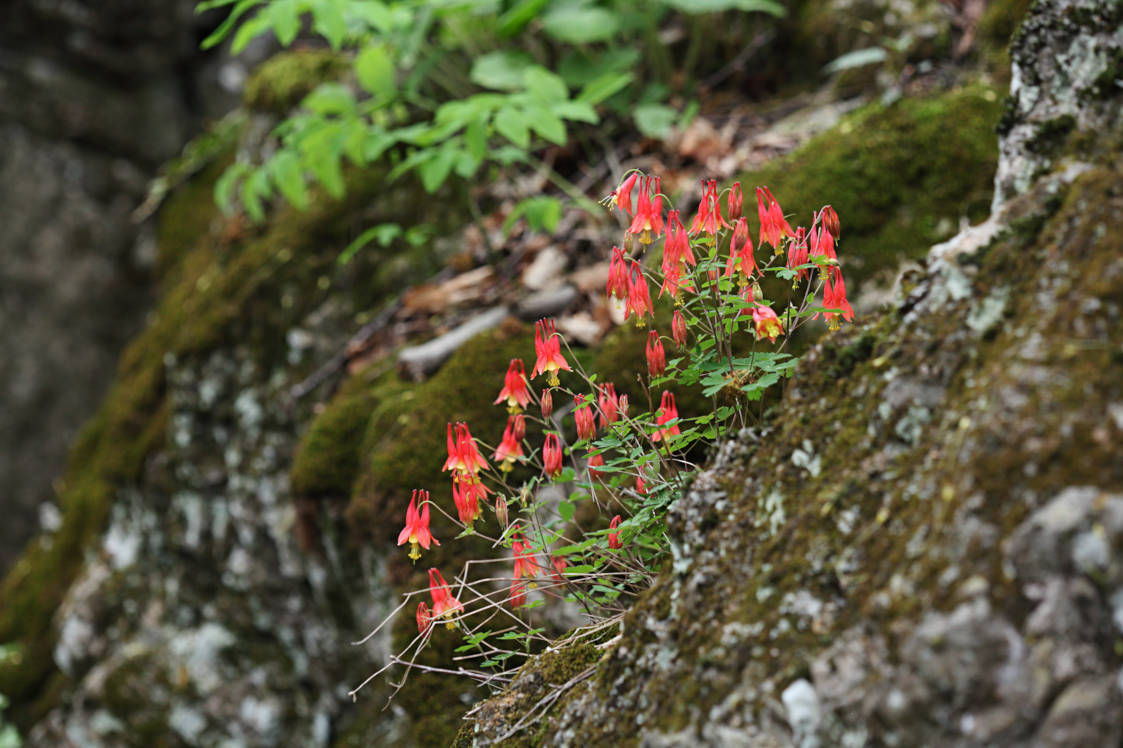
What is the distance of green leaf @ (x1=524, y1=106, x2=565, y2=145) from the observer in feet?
9.16

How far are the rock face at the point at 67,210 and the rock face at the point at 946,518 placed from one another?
638cm

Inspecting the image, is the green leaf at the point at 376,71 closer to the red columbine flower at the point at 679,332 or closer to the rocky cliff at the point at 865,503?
the rocky cliff at the point at 865,503

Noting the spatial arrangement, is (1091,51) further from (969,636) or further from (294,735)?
(294,735)

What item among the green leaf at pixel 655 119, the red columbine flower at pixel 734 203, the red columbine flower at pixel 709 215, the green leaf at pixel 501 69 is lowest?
the green leaf at pixel 655 119

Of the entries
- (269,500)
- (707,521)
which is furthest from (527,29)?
(707,521)

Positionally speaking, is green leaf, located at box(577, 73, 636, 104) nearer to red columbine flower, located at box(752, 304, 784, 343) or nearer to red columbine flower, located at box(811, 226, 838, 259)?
red columbine flower, located at box(811, 226, 838, 259)

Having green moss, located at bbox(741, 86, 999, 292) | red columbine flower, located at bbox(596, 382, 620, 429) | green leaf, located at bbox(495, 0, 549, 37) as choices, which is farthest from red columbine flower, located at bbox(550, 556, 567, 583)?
green leaf, located at bbox(495, 0, 549, 37)

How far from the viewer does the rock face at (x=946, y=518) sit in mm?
974

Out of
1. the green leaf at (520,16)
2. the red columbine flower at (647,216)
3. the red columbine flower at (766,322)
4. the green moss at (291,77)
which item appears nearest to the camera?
the red columbine flower at (766,322)

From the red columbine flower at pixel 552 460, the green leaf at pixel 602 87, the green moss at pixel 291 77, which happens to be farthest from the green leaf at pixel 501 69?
the red columbine flower at pixel 552 460

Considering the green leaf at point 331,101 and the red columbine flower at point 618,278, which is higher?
the green leaf at point 331,101

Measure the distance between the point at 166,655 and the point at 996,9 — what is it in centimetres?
441

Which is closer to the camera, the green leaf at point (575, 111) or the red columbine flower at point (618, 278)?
the red columbine flower at point (618, 278)

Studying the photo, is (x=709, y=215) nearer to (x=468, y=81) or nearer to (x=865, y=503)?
(x=865, y=503)
